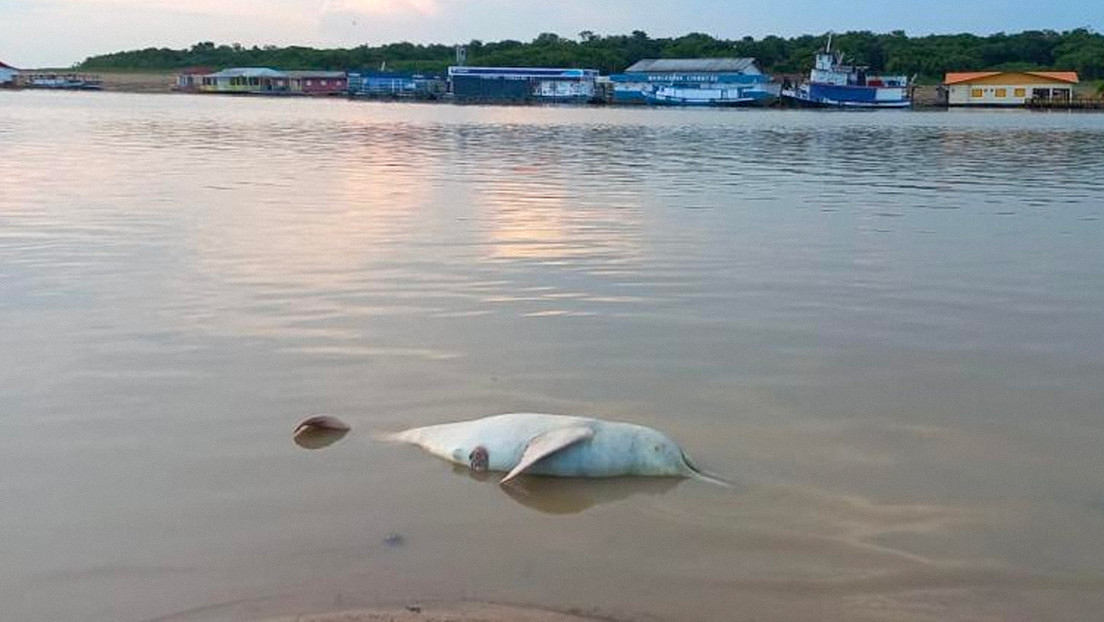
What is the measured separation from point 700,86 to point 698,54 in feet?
152

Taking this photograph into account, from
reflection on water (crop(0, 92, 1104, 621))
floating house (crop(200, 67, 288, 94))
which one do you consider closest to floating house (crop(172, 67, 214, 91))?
floating house (crop(200, 67, 288, 94))

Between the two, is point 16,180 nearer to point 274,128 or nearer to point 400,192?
point 400,192

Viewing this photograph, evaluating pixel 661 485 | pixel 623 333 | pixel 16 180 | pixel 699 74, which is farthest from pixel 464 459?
pixel 699 74

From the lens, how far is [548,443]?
603cm

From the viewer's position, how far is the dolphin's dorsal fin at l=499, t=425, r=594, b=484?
5.95 m

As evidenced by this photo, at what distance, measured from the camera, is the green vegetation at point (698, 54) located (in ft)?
457

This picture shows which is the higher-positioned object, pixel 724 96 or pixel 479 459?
pixel 724 96

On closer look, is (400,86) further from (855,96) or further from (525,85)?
(855,96)

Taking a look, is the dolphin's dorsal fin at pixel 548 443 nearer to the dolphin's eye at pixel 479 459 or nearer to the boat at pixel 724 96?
the dolphin's eye at pixel 479 459

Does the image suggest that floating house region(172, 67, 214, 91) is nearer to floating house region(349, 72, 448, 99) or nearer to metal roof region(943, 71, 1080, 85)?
floating house region(349, 72, 448, 99)

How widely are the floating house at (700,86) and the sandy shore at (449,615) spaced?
110 m

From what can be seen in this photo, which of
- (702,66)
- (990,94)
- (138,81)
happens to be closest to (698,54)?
(702,66)

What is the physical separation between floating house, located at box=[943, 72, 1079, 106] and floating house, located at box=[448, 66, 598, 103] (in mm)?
37799

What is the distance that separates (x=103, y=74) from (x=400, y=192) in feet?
575
